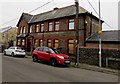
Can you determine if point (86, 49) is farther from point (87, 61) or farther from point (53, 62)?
point (53, 62)

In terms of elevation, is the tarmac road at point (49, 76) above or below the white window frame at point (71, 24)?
below

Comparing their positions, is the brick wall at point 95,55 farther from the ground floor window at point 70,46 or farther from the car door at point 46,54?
the ground floor window at point 70,46

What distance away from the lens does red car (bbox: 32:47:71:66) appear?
634 inches

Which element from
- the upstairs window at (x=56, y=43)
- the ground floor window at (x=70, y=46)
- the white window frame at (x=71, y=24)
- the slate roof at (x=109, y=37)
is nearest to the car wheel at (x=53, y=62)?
the slate roof at (x=109, y=37)

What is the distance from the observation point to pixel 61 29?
2619 centimetres

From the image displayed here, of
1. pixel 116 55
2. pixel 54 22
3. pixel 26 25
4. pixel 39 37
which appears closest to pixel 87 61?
pixel 116 55

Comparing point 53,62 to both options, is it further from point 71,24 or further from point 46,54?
point 71,24

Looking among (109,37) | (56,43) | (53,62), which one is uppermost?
(109,37)

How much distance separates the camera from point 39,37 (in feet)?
100

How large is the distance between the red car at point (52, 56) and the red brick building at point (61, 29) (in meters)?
6.25

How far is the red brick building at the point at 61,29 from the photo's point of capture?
23750mm

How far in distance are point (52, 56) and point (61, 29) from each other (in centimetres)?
1007

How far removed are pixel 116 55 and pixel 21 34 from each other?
78.7 ft

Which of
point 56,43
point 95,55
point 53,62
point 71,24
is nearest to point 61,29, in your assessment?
Answer: point 71,24
